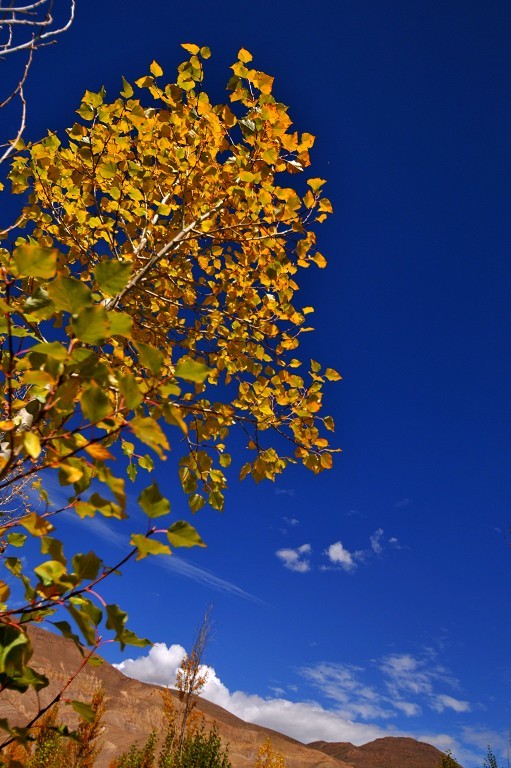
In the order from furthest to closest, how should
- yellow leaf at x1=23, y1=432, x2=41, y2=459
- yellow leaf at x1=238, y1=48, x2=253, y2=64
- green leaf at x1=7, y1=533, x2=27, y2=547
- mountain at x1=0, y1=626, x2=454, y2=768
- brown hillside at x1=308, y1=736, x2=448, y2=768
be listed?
brown hillside at x1=308, y1=736, x2=448, y2=768
mountain at x1=0, y1=626, x2=454, y2=768
yellow leaf at x1=238, y1=48, x2=253, y2=64
green leaf at x1=7, y1=533, x2=27, y2=547
yellow leaf at x1=23, y1=432, x2=41, y2=459

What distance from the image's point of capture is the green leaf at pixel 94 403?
35.4 inches

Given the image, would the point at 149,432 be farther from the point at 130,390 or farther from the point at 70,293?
the point at 70,293

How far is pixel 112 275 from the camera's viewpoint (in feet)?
3.28

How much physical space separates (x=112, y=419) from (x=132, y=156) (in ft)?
9.83

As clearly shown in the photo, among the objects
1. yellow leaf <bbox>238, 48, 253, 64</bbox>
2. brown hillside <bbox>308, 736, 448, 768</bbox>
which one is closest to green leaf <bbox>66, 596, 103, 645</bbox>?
yellow leaf <bbox>238, 48, 253, 64</bbox>

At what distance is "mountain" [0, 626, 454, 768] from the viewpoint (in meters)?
42.4

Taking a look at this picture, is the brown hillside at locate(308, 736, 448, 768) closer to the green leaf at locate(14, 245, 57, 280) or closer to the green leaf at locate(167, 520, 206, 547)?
the green leaf at locate(167, 520, 206, 547)

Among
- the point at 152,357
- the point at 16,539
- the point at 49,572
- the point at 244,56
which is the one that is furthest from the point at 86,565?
the point at 244,56

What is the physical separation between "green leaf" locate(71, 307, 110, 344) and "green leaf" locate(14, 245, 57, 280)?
13 cm

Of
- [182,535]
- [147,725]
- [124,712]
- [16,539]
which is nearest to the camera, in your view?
[182,535]

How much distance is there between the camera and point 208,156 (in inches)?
115

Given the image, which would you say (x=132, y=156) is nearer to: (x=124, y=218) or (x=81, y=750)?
(x=124, y=218)

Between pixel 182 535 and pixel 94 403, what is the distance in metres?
0.32

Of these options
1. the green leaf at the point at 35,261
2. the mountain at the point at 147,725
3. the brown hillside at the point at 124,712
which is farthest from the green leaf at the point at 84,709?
the mountain at the point at 147,725
